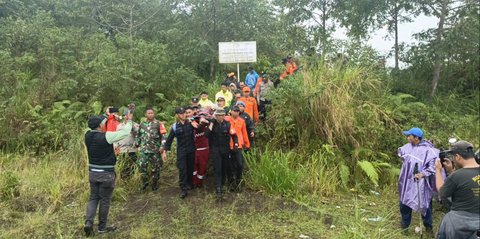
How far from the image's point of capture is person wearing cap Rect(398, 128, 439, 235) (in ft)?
19.4

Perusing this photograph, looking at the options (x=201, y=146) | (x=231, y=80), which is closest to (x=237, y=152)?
(x=201, y=146)

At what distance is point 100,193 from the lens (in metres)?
5.86

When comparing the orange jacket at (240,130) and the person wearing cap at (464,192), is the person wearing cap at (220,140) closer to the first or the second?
the orange jacket at (240,130)

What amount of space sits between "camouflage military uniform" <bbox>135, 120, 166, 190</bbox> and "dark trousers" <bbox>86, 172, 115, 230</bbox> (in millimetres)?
1731

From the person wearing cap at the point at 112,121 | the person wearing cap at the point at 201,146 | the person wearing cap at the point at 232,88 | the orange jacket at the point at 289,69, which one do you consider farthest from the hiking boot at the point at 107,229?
the orange jacket at the point at 289,69

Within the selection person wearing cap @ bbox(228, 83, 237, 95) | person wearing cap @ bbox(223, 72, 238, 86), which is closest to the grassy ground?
person wearing cap @ bbox(228, 83, 237, 95)

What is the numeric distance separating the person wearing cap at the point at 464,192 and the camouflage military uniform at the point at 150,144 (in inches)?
195

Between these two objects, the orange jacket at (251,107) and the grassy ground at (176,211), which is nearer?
the grassy ground at (176,211)

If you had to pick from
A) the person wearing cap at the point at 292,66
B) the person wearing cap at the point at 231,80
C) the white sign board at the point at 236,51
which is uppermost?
the white sign board at the point at 236,51

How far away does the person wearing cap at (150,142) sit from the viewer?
297 inches

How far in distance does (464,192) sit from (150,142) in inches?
209

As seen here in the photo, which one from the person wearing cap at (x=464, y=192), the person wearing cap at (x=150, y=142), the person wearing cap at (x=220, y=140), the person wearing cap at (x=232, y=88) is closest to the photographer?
the person wearing cap at (x=464, y=192)

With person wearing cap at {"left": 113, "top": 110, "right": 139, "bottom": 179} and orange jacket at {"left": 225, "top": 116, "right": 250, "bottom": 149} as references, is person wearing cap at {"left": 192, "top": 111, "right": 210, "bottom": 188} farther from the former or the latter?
person wearing cap at {"left": 113, "top": 110, "right": 139, "bottom": 179}

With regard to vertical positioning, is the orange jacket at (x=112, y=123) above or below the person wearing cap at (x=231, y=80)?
below
